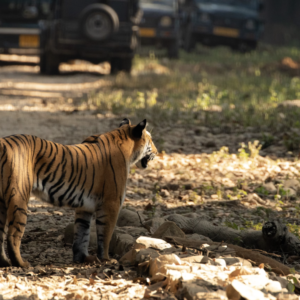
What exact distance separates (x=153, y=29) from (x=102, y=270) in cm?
1509

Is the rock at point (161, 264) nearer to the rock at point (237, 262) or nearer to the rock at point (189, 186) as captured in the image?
the rock at point (237, 262)

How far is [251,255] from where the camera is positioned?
13.9 feet

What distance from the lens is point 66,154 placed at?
4.16 metres

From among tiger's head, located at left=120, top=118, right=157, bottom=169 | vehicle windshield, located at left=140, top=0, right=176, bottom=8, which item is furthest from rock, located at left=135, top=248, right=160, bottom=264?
vehicle windshield, located at left=140, top=0, right=176, bottom=8

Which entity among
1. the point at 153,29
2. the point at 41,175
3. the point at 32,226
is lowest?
the point at 32,226

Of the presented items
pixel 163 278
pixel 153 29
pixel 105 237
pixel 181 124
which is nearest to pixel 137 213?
pixel 105 237

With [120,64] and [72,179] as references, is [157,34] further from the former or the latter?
[72,179]

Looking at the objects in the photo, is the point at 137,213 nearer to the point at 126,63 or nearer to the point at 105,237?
the point at 105,237

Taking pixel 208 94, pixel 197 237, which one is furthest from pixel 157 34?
pixel 197 237

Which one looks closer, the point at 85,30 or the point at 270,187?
the point at 270,187

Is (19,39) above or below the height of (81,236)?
above

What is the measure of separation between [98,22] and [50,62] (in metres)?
1.97

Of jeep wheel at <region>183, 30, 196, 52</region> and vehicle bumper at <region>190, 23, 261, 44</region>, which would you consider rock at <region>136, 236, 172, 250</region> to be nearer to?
vehicle bumper at <region>190, 23, 261, 44</region>

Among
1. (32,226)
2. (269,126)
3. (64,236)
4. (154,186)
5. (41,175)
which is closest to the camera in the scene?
(41,175)
